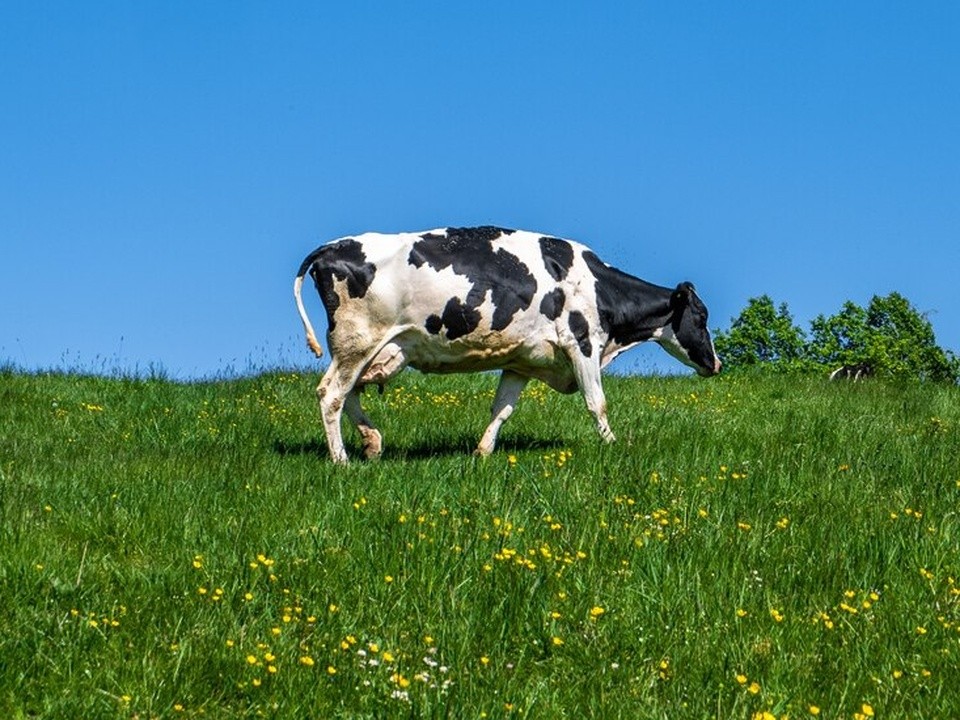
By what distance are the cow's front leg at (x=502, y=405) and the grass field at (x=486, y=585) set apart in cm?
109

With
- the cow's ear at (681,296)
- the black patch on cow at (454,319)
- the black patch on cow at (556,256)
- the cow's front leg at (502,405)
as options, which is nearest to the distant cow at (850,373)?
the cow's ear at (681,296)

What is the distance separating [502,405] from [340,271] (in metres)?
2.26

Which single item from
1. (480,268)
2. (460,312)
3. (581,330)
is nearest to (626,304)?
(581,330)

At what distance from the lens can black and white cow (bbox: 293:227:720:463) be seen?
1305 cm

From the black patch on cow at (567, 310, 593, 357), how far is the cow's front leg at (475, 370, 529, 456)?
74 centimetres

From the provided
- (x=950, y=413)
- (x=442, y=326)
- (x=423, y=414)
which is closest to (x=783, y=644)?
(x=442, y=326)

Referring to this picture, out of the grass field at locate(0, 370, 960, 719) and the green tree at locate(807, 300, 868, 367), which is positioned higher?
the green tree at locate(807, 300, 868, 367)

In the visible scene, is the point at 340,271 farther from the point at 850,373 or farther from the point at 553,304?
the point at 850,373

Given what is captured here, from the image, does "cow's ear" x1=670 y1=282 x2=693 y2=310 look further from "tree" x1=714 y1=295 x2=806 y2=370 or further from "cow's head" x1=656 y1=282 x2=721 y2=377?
"tree" x1=714 y1=295 x2=806 y2=370

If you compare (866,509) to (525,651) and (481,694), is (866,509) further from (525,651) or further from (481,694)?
(481,694)

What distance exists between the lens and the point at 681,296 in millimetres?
15516

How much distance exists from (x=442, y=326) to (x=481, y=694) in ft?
23.3

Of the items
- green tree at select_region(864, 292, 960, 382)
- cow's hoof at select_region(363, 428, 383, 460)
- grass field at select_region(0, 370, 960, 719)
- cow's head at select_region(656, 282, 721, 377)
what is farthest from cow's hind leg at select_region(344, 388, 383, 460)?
green tree at select_region(864, 292, 960, 382)

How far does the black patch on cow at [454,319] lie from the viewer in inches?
515
